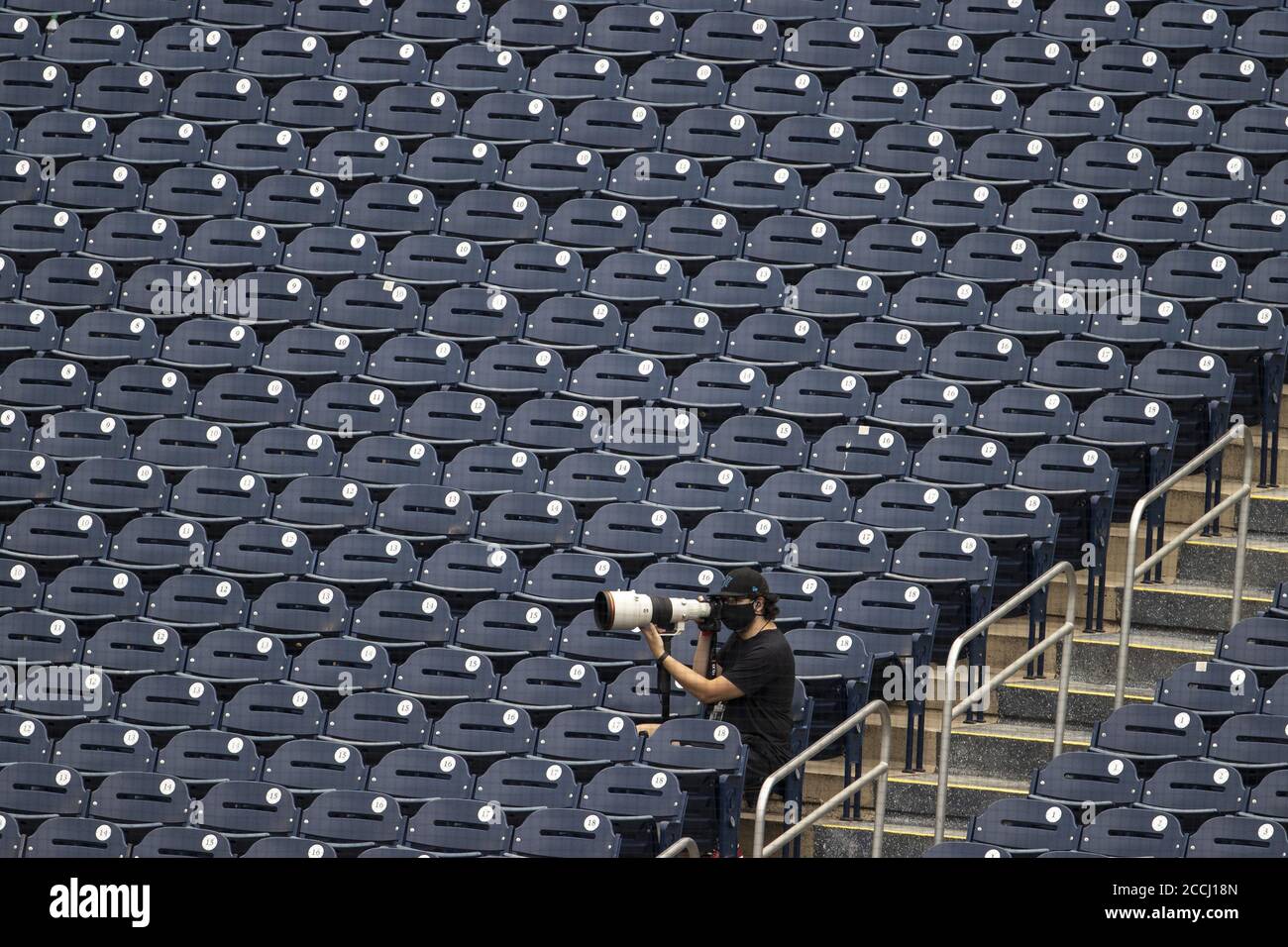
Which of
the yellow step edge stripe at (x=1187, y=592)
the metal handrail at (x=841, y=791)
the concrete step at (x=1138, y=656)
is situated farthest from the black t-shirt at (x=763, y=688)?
the yellow step edge stripe at (x=1187, y=592)

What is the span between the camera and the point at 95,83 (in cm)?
1120

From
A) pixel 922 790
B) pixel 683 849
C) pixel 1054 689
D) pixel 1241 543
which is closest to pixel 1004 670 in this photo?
pixel 1054 689

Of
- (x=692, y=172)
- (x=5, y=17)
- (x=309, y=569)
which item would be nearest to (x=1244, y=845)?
(x=309, y=569)

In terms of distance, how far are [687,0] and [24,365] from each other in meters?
3.99

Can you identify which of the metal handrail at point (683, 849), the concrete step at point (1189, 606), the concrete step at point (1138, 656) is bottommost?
the metal handrail at point (683, 849)

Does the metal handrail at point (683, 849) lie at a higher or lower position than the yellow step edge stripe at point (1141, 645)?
lower

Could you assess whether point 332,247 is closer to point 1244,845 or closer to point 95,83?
point 95,83

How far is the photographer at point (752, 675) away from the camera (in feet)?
23.8

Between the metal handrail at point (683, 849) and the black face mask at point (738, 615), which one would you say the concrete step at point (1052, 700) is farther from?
the metal handrail at point (683, 849)

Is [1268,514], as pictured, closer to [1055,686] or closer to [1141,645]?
[1141,645]

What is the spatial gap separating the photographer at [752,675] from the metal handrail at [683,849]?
20.6 inches

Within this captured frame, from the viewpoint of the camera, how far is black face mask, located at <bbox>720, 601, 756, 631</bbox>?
7273 mm

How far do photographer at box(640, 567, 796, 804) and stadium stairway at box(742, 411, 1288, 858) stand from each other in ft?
1.12

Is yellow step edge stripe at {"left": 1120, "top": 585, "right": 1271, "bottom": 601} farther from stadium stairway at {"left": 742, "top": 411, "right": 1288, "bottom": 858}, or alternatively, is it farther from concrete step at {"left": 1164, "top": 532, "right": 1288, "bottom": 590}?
concrete step at {"left": 1164, "top": 532, "right": 1288, "bottom": 590}
